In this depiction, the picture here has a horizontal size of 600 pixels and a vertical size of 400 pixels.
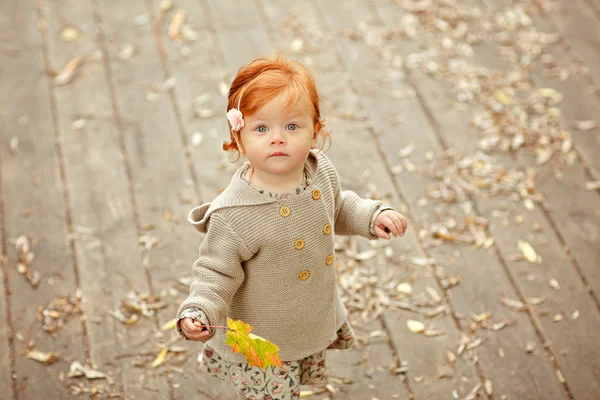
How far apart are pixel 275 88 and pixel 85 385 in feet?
3.85

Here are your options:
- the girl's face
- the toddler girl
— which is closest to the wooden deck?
the toddler girl

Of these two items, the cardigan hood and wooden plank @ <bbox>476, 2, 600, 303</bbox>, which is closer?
the cardigan hood

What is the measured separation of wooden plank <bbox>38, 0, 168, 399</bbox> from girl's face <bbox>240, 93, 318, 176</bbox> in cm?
97

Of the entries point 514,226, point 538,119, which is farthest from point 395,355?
point 538,119

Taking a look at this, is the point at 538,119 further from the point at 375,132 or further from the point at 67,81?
the point at 67,81

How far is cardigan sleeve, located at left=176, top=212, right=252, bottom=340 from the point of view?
1.66 metres

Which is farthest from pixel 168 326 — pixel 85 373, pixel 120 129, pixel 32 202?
pixel 120 129

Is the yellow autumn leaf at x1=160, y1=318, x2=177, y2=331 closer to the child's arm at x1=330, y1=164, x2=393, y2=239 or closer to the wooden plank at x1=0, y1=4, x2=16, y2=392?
the wooden plank at x1=0, y1=4, x2=16, y2=392

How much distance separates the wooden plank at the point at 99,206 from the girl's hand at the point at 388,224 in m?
0.88

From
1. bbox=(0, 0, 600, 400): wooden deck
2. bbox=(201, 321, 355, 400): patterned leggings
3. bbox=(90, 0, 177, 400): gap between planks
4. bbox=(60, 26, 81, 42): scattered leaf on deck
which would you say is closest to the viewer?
bbox=(201, 321, 355, 400): patterned leggings

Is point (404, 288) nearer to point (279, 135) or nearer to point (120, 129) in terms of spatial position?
point (279, 135)

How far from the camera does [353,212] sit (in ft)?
6.10

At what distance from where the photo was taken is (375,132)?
3.10 meters

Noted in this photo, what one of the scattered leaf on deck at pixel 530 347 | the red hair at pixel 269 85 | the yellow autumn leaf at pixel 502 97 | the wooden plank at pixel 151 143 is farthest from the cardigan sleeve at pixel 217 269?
the yellow autumn leaf at pixel 502 97
